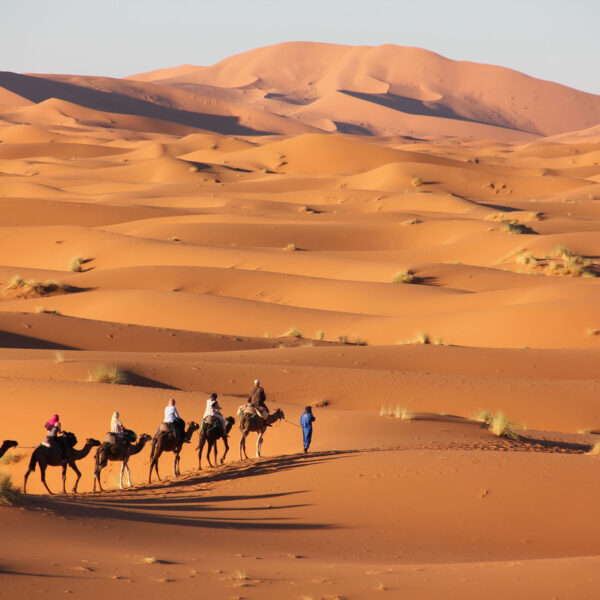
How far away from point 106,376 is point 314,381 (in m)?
4.49

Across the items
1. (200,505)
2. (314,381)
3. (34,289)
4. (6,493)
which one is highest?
(34,289)

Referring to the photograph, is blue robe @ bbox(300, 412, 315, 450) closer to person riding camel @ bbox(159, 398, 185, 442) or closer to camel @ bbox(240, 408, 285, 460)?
camel @ bbox(240, 408, 285, 460)

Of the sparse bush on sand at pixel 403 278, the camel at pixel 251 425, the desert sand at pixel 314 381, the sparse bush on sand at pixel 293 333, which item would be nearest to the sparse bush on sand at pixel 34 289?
the desert sand at pixel 314 381

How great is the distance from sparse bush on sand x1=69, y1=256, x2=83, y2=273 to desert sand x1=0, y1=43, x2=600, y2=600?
0.14m

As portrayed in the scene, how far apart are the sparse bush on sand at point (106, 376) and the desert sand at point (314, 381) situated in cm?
36

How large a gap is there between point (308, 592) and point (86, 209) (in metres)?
49.2

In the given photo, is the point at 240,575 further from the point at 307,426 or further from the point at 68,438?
the point at 307,426

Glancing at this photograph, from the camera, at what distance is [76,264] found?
4178cm

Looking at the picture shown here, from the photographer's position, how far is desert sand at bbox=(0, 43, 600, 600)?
9492 millimetres

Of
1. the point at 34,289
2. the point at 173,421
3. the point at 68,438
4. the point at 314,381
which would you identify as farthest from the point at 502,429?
the point at 34,289

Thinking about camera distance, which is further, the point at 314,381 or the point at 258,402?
the point at 314,381

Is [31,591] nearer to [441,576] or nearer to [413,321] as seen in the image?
[441,576]

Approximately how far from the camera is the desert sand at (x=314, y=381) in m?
9.49

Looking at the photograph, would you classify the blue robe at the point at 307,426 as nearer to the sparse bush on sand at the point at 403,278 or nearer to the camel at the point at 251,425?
the camel at the point at 251,425
